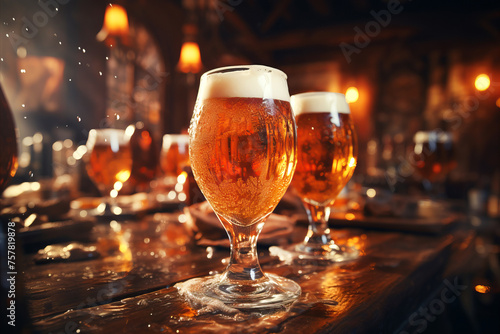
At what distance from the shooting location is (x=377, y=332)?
485mm

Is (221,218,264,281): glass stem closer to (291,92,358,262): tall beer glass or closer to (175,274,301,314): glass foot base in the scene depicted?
(175,274,301,314): glass foot base

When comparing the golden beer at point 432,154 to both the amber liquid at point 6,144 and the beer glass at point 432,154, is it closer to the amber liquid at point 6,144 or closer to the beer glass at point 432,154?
the beer glass at point 432,154

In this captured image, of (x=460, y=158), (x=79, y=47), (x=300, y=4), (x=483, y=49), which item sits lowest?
(x=460, y=158)

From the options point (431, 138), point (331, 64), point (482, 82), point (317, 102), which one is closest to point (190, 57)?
point (431, 138)

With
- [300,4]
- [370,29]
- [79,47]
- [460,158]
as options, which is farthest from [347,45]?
[79,47]

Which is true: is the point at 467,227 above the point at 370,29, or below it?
below

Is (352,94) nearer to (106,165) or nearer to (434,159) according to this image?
(434,159)

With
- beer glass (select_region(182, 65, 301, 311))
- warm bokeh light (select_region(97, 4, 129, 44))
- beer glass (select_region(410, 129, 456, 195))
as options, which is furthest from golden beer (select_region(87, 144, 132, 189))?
warm bokeh light (select_region(97, 4, 129, 44))

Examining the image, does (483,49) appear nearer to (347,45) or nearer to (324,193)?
(347,45)

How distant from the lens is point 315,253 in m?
0.75

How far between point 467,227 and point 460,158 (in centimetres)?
873

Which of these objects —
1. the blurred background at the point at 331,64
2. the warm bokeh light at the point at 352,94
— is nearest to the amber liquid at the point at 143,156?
the blurred background at the point at 331,64

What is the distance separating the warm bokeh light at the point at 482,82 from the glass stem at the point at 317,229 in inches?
354

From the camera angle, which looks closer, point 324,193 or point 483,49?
point 324,193
